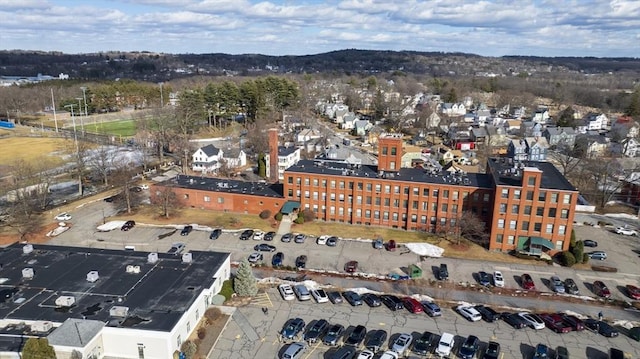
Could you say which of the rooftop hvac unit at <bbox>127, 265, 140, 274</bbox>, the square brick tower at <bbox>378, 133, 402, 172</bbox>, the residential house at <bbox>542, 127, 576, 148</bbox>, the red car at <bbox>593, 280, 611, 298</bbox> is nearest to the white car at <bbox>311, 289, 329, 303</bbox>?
the rooftop hvac unit at <bbox>127, 265, 140, 274</bbox>

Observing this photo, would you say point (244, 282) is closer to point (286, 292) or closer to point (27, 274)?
point (286, 292)

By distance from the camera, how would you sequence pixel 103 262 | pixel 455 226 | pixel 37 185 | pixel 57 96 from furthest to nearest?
pixel 57 96 → pixel 37 185 → pixel 455 226 → pixel 103 262

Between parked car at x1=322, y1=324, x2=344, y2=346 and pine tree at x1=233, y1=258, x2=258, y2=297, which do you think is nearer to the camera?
parked car at x1=322, y1=324, x2=344, y2=346

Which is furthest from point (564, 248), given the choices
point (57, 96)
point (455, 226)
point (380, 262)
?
point (57, 96)

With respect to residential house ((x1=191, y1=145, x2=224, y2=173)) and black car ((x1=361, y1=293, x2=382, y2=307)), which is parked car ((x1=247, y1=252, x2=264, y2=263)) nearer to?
black car ((x1=361, y1=293, x2=382, y2=307))

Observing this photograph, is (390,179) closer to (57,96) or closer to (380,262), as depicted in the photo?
(380,262)

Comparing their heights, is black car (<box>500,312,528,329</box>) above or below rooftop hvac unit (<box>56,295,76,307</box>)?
below
